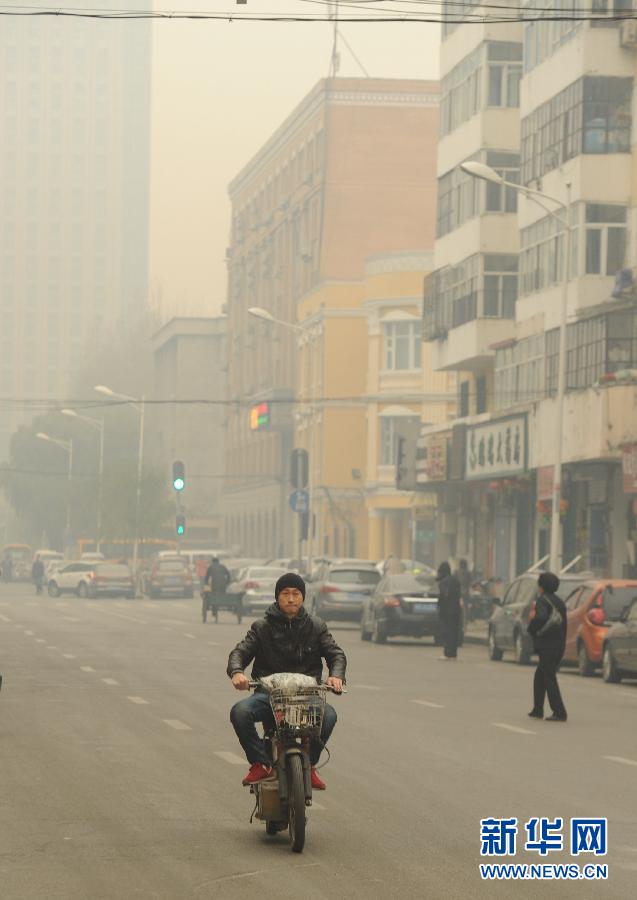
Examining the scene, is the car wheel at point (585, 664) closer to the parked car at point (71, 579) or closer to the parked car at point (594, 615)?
the parked car at point (594, 615)

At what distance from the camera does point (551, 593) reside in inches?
842

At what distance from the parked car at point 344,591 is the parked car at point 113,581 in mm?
30615

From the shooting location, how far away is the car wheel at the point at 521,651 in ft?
110

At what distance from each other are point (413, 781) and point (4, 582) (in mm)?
100484

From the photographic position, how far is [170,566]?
261ft

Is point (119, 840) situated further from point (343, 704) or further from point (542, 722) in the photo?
point (343, 704)

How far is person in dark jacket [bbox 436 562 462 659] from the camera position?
115 ft

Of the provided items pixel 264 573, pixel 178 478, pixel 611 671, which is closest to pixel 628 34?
pixel 264 573

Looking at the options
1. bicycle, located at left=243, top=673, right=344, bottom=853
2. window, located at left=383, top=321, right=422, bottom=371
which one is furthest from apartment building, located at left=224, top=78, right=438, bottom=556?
bicycle, located at left=243, top=673, right=344, bottom=853

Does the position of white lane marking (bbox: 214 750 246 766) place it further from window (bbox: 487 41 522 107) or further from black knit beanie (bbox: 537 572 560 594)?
window (bbox: 487 41 522 107)

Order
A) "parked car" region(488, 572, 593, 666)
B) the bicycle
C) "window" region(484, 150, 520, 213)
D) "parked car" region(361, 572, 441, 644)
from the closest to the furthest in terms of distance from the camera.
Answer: the bicycle
"parked car" region(488, 572, 593, 666)
"parked car" region(361, 572, 441, 644)
"window" region(484, 150, 520, 213)

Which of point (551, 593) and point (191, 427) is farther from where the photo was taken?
point (191, 427)

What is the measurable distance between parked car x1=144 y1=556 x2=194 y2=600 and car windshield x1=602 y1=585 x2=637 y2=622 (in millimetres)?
48827

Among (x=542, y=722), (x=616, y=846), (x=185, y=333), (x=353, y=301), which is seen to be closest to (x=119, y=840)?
(x=616, y=846)
